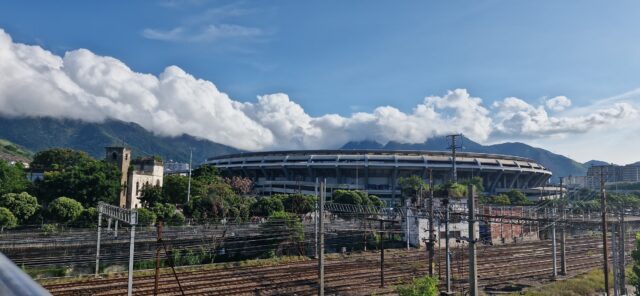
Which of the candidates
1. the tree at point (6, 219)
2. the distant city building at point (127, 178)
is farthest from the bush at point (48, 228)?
the distant city building at point (127, 178)

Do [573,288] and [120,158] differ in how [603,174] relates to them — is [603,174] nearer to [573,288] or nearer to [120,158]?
[573,288]

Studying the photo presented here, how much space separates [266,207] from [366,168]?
55.2m

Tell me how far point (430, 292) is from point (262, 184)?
92068mm

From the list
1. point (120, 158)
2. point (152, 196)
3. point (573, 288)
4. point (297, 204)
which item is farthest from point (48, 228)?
point (573, 288)

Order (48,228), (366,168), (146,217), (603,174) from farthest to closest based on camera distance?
(366,168), (146,217), (48,228), (603,174)

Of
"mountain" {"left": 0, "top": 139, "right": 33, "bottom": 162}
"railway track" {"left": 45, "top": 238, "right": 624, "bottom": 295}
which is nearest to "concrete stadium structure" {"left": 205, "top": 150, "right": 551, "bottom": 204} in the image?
"mountain" {"left": 0, "top": 139, "right": 33, "bottom": 162}

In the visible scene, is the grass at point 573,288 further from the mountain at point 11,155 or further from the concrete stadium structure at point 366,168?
the mountain at point 11,155

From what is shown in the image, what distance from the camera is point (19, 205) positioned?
118 ft

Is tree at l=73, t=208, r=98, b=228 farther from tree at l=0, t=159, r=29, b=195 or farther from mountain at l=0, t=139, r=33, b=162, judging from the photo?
mountain at l=0, t=139, r=33, b=162

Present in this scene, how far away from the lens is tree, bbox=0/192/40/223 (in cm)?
3569

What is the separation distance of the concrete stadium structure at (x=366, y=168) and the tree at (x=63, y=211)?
6224 cm

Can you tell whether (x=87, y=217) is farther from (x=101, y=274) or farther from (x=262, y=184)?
(x=262, y=184)

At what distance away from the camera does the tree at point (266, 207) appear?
4841 centimetres

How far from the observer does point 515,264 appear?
3416 centimetres
